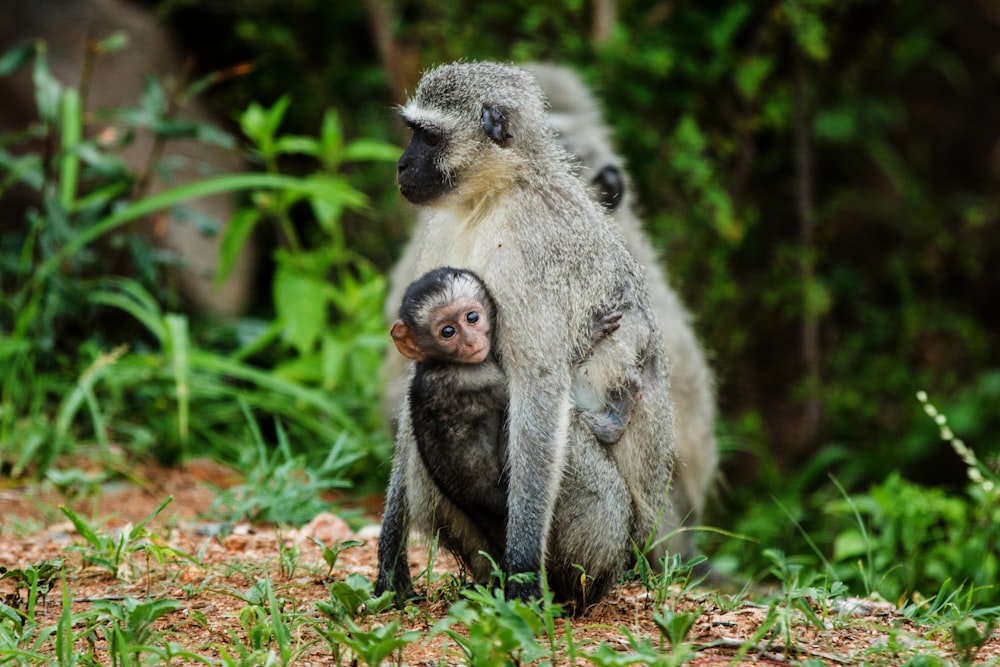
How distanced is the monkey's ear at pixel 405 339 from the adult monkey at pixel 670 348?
1.88 m

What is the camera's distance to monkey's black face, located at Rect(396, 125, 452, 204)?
4.05 m

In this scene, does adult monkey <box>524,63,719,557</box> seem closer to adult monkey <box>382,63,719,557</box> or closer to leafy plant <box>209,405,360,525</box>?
adult monkey <box>382,63,719,557</box>

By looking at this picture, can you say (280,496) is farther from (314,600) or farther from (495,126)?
(495,126)

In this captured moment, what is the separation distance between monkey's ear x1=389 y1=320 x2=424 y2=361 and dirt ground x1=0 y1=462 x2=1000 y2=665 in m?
0.83

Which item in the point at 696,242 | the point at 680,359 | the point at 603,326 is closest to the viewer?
the point at 603,326

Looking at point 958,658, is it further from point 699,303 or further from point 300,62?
point 300,62

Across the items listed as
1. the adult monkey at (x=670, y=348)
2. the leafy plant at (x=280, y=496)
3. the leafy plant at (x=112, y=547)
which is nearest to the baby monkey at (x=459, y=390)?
the leafy plant at (x=112, y=547)

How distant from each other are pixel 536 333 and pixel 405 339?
44cm

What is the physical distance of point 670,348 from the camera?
20.2ft

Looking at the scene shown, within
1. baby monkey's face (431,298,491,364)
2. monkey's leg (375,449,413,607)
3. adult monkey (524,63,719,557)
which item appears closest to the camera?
baby monkey's face (431,298,491,364)

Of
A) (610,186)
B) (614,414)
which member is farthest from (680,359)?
Result: (614,414)

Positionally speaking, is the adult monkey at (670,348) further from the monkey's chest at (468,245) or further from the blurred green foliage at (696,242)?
the monkey's chest at (468,245)

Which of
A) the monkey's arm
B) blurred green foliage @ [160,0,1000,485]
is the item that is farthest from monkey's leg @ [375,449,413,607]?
blurred green foliage @ [160,0,1000,485]

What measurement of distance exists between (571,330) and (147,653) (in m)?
1.64
